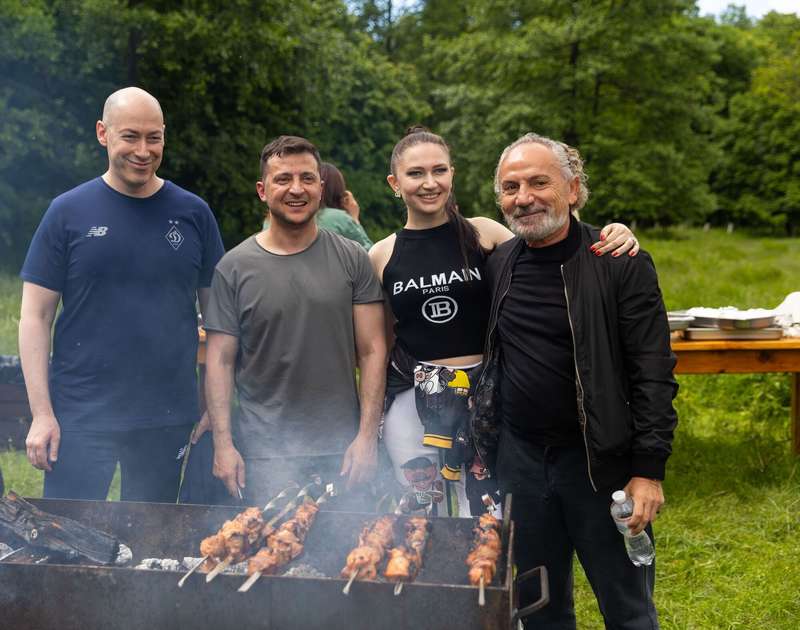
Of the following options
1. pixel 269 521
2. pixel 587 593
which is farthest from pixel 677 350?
pixel 269 521

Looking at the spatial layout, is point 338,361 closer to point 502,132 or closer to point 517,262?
point 517,262

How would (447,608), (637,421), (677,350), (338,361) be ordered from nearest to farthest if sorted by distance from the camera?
(447,608) < (637,421) < (338,361) < (677,350)

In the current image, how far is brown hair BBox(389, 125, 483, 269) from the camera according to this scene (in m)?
3.41

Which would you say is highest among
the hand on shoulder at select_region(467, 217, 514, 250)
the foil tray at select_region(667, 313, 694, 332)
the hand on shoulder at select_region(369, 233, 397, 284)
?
the hand on shoulder at select_region(467, 217, 514, 250)

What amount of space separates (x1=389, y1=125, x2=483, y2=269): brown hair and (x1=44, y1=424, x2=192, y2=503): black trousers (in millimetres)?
1529

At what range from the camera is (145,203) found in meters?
3.47

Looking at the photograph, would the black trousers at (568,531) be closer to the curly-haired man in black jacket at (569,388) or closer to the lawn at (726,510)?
the curly-haired man in black jacket at (569,388)

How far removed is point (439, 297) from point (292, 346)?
26.2 inches

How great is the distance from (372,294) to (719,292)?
10076 mm

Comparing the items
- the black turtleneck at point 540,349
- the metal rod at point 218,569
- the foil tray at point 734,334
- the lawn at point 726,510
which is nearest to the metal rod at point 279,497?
the metal rod at point 218,569

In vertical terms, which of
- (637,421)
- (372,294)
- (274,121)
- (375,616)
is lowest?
(375,616)

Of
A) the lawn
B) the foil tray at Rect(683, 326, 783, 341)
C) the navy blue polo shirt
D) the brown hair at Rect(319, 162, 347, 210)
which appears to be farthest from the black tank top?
the foil tray at Rect(683, 326, 783, 341)

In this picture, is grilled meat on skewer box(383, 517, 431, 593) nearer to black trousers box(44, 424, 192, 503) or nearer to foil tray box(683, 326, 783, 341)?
black trousers box(44, 424, 192, 503)

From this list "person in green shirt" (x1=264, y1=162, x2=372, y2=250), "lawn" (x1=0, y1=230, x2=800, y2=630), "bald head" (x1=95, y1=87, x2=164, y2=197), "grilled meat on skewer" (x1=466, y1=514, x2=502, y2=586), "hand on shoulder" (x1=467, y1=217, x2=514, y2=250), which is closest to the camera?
"grilled meat on skewer" (x1=466, y1=514, x2=502, y2=586)
